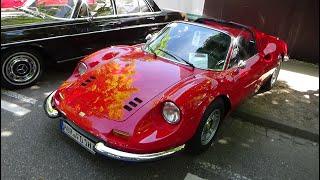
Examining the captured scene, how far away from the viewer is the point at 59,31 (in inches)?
213

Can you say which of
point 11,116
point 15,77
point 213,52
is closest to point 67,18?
point 15,77

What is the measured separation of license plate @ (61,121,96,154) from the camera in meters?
3.48

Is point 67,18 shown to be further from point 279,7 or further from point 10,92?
point 279,7

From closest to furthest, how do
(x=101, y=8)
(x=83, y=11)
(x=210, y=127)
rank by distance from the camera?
1. (x=210, y=127)
2. (x=83, y=11)
3. (x=101, y=8)

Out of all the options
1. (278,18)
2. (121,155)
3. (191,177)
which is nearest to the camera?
A: (121,155)

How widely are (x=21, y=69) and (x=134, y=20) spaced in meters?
2.15

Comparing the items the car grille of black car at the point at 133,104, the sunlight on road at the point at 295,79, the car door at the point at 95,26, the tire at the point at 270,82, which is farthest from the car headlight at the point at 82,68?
the sunlight on road at the point at 295,79

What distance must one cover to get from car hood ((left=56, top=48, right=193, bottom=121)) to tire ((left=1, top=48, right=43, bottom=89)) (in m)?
1.25

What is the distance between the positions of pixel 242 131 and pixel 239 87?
25.6 inches

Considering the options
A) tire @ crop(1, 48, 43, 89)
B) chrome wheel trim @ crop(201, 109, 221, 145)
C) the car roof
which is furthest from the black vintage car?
chrome wheel trim @ crop(201, 109, 221, 145)

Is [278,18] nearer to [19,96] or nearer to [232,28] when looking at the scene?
[232,28]

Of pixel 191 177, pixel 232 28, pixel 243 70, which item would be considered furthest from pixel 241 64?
pixel 191 177

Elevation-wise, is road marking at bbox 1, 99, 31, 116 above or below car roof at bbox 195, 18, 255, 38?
below

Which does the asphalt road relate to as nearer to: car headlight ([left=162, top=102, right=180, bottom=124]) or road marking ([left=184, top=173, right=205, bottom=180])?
road marking ([left=184, top=173, right=205, bottom=180])
